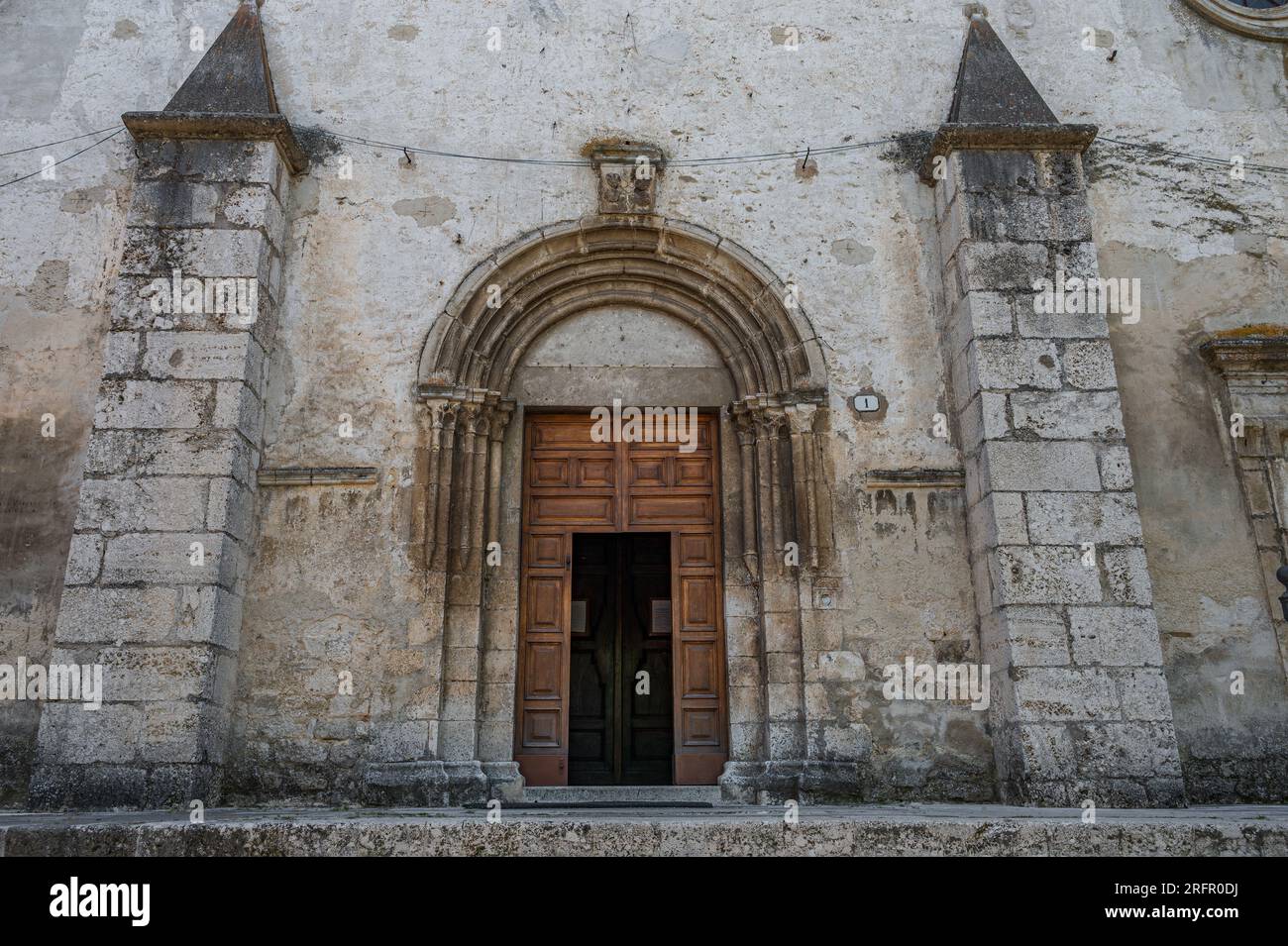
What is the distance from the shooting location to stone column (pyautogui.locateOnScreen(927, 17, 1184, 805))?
6074mm

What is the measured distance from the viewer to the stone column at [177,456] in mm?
5961

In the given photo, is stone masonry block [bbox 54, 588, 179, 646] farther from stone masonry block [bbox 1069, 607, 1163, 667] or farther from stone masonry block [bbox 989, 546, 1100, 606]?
stone masonry block [bbox 1069, 607, 1163, 667]

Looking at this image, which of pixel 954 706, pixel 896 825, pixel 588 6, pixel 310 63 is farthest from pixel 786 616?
pixel 310 63

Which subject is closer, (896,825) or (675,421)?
(896,825)

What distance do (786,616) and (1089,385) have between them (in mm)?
2549

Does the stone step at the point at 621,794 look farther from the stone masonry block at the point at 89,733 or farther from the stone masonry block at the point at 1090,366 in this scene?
the stone masonry block at the point at 1090,366

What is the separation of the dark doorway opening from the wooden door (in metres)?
0.57

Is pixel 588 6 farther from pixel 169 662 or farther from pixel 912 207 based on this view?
pixel 169 662

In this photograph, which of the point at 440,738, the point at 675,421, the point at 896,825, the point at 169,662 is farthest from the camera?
the point at 675,421

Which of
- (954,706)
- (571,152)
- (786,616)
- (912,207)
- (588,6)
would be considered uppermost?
(588,6)


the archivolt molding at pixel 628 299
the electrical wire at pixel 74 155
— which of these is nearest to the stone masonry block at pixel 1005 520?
the archivolt molding at pixel 628 299

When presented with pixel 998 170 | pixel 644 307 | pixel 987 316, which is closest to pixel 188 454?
pixel 644 307

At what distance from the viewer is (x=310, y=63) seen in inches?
313

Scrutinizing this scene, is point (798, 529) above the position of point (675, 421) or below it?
below
